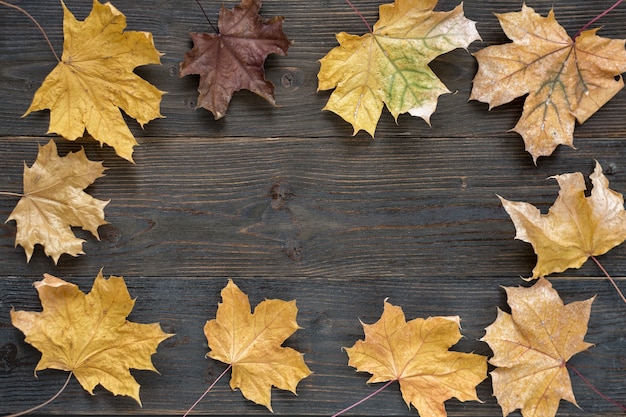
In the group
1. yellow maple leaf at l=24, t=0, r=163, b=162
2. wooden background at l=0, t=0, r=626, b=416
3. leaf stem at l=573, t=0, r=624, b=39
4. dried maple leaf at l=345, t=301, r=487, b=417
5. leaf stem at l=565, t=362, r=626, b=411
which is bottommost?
leaf stem at l=565, t=362, r=626, b=411

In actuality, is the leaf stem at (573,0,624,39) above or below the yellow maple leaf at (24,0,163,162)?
above

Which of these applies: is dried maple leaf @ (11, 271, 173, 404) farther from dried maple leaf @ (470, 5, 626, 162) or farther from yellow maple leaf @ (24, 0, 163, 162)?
dried maple leaf @ (470, 5, 626, 162)

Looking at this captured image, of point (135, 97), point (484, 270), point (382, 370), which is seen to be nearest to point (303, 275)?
point (382, 370)

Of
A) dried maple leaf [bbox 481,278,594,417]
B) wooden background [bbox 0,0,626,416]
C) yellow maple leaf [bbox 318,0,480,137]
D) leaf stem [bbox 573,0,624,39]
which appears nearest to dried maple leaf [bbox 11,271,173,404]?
wooden background [bbox 0,0,626,416]

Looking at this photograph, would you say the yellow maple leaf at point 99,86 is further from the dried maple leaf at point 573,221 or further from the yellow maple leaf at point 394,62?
the dried maple leaf at point 573,221

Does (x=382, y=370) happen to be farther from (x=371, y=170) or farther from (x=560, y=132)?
(x=560, y=132)
